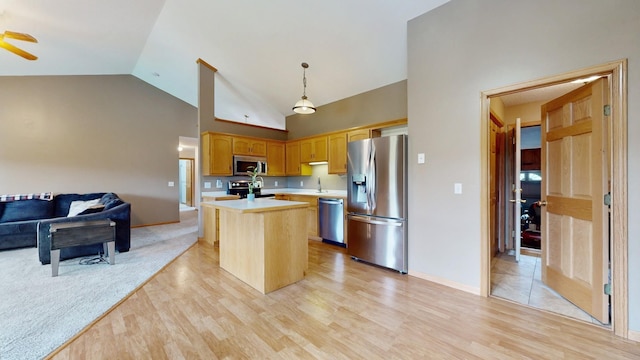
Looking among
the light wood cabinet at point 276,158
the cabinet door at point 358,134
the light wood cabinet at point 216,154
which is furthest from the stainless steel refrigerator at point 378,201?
the light wood cabinet at point 216,154

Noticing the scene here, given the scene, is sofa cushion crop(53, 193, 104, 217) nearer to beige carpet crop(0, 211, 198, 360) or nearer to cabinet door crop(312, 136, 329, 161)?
beige carpet crop(0, 211, 198, 360)

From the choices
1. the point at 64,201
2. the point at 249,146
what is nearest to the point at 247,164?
the point at 249,146

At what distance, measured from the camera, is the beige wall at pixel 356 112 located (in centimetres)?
419

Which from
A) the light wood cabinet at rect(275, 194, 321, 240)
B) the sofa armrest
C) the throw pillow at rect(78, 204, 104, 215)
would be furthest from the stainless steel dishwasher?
the throw pillow at rect(78, 204, 104, 215)

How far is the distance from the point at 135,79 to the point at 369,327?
7.16 metres

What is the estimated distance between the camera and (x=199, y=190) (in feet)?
16.1

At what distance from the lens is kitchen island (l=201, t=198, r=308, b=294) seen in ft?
8.44

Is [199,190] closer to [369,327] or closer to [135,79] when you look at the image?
[135,79]

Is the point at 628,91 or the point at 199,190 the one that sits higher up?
the point at 628,91

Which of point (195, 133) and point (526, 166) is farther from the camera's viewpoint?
point (195, 133)

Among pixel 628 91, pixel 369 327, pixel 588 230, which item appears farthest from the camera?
pixel 588 230

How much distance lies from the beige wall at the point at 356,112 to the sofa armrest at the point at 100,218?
12.2 ft

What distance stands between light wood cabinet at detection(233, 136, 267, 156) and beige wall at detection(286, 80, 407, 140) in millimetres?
950

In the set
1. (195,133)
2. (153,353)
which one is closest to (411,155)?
(153,353)
